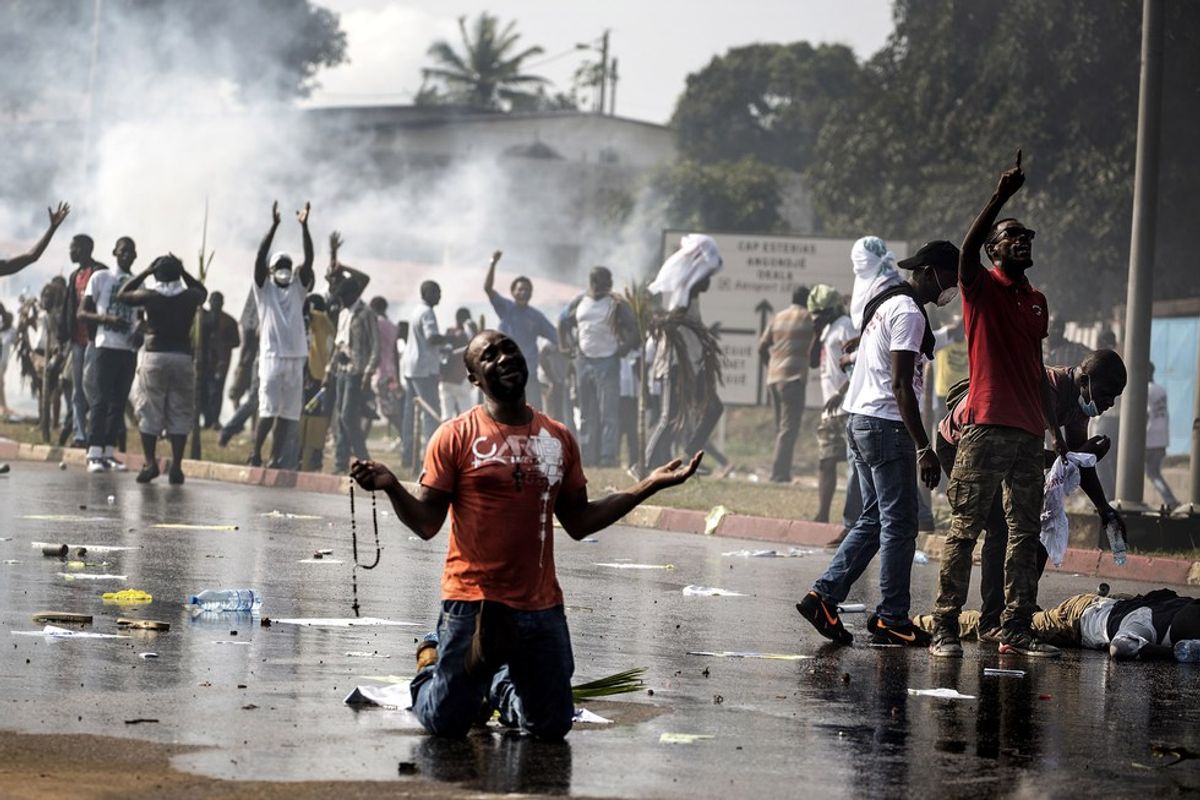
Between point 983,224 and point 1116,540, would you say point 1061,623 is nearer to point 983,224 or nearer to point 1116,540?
point 1116,540

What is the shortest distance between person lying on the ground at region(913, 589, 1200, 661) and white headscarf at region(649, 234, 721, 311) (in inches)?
467

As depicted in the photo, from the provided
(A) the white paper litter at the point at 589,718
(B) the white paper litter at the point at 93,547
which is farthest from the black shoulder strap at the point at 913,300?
(B) the white paper litter at the point at 93,547

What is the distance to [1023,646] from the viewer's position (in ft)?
29.4

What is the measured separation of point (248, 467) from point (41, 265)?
15.7 m

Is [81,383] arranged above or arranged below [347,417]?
above

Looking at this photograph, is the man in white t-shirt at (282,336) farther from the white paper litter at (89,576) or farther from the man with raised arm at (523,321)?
the white paper litter at (89,576)

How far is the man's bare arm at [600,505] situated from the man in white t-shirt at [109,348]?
12.1 meters

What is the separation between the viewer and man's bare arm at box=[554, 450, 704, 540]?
21.0 feet

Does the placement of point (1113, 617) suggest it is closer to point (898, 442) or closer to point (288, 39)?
point (898, 442)

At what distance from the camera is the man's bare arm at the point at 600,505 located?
21.0ft

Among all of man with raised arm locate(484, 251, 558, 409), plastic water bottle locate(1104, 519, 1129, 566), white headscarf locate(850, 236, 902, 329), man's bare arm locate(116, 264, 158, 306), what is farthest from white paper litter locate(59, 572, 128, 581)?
man with raised arm locate(484, 251, 558, 409)

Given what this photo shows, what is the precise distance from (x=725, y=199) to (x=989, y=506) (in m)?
44.5

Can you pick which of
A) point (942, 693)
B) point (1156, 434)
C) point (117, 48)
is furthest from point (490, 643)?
point (117, 48)

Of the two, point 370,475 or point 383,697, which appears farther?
point 383,697
